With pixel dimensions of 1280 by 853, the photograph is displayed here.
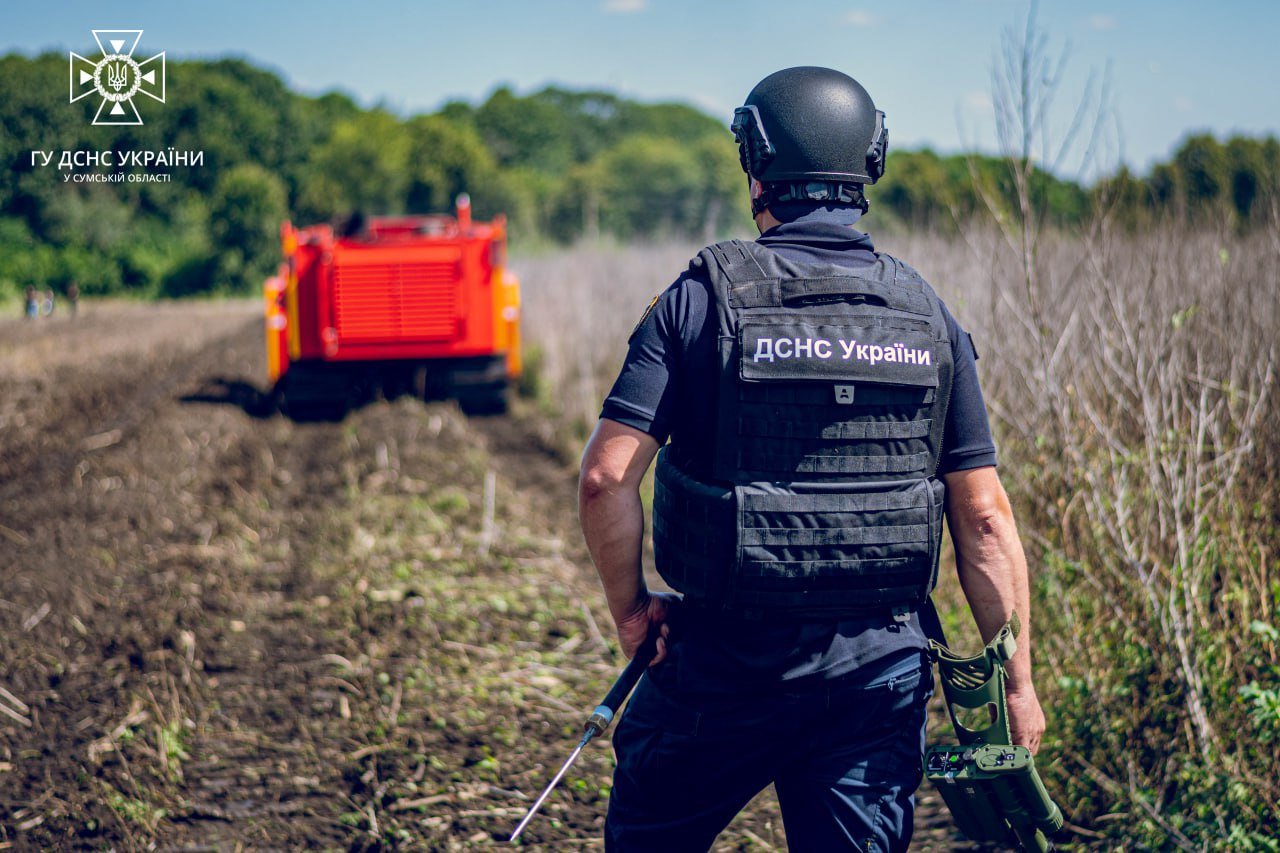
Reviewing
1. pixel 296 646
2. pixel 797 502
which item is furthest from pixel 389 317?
pixel 797 502

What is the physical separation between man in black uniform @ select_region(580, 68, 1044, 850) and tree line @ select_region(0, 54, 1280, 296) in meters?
0.85

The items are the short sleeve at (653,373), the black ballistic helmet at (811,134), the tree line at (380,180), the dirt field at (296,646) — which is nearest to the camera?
the short sleeve at (653,373)

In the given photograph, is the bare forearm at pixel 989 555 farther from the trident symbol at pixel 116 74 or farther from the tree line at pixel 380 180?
the trident symbol at pixel 116 74

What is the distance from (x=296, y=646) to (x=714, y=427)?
393 cm

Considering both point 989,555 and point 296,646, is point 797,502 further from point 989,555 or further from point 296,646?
point 296,646

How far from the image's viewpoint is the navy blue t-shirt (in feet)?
6.93

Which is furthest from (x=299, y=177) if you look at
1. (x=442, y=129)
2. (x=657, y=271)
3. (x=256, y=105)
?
(x=657, y=271)

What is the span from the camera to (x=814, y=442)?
7.15 ft

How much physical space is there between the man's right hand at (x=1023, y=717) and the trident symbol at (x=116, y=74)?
72.7 feet

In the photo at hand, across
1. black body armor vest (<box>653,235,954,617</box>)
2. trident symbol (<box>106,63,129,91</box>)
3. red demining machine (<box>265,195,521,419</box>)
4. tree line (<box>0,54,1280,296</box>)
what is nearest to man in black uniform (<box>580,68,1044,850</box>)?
black body armor vest (<box>653,235,954,617</box>)

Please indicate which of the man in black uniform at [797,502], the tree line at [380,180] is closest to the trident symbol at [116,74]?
the tree line at [380,180]

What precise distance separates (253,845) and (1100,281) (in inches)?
136

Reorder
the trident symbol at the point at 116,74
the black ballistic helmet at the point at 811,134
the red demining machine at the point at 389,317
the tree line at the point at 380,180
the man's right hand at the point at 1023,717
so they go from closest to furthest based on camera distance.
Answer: the black ballistic helmet at the point at 811,134 → the man's right hand at the point at 1023,717 → the tree line at the point at 380,180 → the red demining machine at the point at 389,317 → the trident symbol at the point at 116,74

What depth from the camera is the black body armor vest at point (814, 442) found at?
2.13 metres
